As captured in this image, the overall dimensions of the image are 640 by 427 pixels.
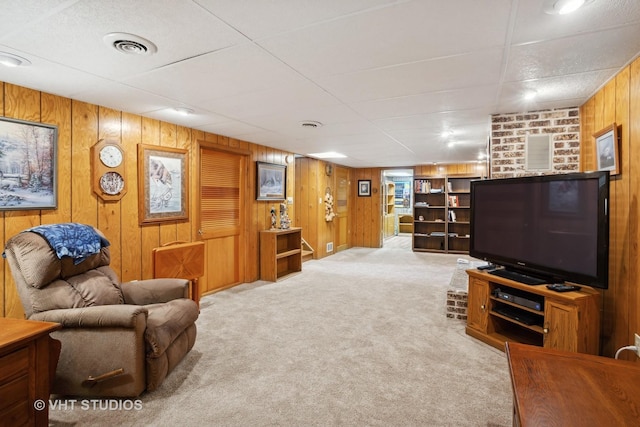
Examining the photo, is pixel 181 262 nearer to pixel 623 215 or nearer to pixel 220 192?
pixel 220 192

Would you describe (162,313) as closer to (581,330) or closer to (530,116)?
(581,330)

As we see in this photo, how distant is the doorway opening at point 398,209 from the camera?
10.5 metres

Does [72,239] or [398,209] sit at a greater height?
[398,209]

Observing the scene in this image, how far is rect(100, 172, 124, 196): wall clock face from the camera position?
10.4 feet

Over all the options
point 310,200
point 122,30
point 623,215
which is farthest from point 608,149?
point 310,200

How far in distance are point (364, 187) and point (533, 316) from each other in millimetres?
6414

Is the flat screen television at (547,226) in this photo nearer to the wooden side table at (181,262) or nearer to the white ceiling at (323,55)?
the white ceiling at (323,55)

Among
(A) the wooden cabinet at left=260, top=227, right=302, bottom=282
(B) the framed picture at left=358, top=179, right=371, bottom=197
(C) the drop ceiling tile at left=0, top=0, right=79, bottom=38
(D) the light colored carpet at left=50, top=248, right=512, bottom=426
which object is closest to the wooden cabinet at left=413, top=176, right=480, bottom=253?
(B) the framed picture at left=358, top=179, right=371, bottom=197

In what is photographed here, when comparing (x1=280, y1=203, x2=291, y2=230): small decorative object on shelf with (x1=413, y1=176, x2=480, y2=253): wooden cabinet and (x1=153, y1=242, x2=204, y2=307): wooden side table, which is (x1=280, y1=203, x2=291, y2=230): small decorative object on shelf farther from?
(x1=413, y1=176, x2=480, y2=253): wooden cabinet

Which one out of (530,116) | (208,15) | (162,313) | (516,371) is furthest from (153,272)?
(530,116)

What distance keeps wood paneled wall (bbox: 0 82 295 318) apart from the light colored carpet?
1.04 metres

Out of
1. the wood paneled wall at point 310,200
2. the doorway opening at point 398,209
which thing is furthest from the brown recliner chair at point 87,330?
the doorway opening at point 398,209

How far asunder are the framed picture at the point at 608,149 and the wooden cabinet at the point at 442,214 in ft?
17.7

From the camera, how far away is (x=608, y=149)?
2.44m
